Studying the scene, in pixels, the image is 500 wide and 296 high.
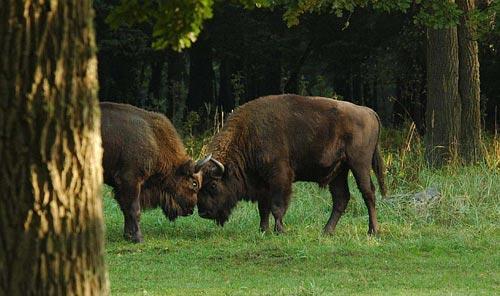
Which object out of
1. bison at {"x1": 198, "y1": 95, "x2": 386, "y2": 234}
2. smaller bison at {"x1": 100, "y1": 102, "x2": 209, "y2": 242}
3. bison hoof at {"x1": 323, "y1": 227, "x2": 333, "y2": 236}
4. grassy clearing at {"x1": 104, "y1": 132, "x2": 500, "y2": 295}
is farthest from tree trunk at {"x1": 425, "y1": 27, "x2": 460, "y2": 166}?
smaller bison at {"x1": 100, "y1": 102, "x2": 209, "y2": 242}

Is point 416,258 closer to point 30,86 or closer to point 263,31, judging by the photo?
point 30,86

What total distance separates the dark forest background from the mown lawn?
11745 mm

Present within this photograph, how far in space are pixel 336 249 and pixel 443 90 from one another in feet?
30.1

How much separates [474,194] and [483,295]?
6.63m

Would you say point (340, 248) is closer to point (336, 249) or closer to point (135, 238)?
point (336, 249)

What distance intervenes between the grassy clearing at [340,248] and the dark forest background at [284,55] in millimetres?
11674

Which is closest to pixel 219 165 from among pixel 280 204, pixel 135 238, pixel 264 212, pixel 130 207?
pixel 264 212

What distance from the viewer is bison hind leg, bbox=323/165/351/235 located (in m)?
15.9

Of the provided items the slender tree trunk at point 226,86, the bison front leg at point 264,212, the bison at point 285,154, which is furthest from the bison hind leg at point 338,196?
the slender tree trunk at point 226,86

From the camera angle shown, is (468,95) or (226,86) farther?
(226,86)

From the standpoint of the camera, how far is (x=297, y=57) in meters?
35.7

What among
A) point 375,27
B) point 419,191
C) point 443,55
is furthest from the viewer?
point 375,27

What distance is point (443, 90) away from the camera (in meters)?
22.3

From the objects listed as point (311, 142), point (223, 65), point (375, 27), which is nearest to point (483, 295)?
point (311, 142)
